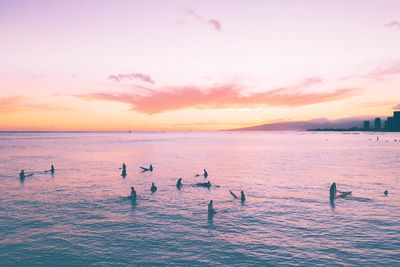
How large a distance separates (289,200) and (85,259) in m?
26.6

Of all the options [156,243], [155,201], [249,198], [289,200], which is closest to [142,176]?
[155,201]

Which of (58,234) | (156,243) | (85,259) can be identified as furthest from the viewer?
(58,234)

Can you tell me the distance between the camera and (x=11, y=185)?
50500 mm

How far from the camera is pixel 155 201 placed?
130ft

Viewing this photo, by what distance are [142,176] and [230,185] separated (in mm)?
19345

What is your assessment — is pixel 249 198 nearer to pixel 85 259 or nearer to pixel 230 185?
pixel 230 185

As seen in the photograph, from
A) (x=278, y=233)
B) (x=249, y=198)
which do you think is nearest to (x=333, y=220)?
(x=278, y=233)

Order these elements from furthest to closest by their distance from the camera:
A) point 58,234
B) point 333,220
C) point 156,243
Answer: point 333,220 < point 58,234 < point 156,243

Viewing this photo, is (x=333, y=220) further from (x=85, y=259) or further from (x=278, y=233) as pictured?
(x=85, y=259)

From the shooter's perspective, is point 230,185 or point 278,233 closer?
point 278,233

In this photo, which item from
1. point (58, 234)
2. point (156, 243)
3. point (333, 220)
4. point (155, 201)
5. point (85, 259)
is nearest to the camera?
point (85, 259)

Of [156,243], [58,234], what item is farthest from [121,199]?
[156,243]

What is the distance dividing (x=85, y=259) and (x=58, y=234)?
20.8 feet

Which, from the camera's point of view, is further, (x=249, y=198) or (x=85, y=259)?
(x=249, y=198)
